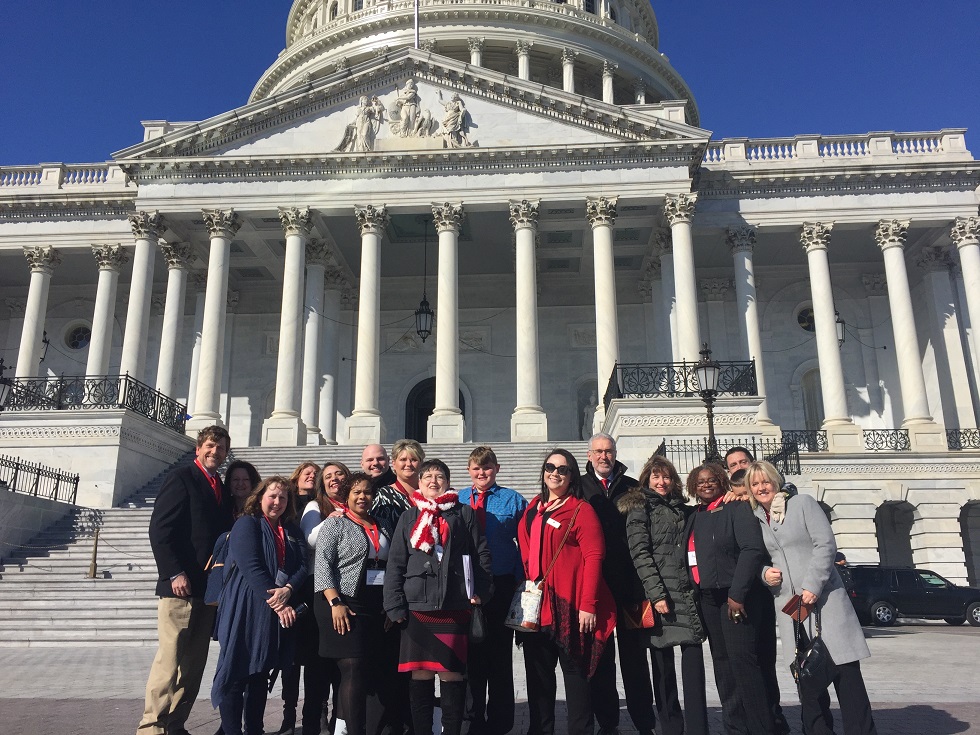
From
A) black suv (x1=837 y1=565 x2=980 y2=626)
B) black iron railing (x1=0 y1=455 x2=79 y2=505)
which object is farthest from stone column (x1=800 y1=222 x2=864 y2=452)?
black iron railing (x1=0 y1=455 x2=79 y2=505)

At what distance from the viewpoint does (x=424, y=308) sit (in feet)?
94.2

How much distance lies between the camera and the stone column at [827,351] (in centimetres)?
2648

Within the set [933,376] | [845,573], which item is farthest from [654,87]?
[845,573]

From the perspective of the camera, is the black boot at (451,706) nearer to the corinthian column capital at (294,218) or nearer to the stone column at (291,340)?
the stone column at (291,340)

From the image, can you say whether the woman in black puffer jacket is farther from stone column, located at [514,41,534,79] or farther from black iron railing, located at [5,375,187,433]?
stone column, located at [514,41,534,79]

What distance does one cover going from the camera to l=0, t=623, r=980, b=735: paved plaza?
7.03 m

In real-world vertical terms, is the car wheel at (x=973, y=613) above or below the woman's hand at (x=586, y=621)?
below

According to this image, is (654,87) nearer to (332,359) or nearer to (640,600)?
(332,359)

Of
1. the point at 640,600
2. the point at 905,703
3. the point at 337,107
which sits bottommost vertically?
the point at 905,703

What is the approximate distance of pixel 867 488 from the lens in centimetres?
2481

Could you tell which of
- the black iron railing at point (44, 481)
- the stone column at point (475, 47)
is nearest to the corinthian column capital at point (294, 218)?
the black iron railing at point (44, 481)

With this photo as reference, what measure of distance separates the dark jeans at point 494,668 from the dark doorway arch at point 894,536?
23414 millimetres

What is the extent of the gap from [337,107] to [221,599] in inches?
995

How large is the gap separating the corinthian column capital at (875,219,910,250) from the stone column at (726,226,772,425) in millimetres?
4557
